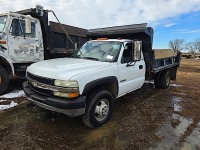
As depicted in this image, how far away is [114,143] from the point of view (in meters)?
3.62

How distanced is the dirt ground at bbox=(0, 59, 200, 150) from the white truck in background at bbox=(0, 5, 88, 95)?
1.40 meters

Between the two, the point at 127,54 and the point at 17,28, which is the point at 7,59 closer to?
the point at 17,28

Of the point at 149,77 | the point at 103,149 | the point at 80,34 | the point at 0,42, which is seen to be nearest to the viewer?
the point at 103,149

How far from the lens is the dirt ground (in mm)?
3576

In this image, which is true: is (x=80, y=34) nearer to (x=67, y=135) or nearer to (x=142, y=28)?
(x=142, y=28)

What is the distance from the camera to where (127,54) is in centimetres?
517

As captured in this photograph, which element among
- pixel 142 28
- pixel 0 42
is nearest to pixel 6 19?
pixel 0 42

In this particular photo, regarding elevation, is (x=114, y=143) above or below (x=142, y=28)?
below

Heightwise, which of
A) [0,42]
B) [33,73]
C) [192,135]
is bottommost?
[192,135]

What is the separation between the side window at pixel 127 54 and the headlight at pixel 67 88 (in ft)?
5.95

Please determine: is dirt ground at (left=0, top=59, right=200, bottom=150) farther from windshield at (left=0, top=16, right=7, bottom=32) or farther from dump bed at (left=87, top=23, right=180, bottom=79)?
windshield at (left=0, top=16, right=7, bottom=32)

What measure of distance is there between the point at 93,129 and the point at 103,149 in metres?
0.76

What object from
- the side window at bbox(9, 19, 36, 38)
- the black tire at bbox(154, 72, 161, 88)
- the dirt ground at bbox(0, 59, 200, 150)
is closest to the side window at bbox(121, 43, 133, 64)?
the dirt ground at bbox(0, 59, 200, 150)

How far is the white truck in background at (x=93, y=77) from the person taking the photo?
357cm
